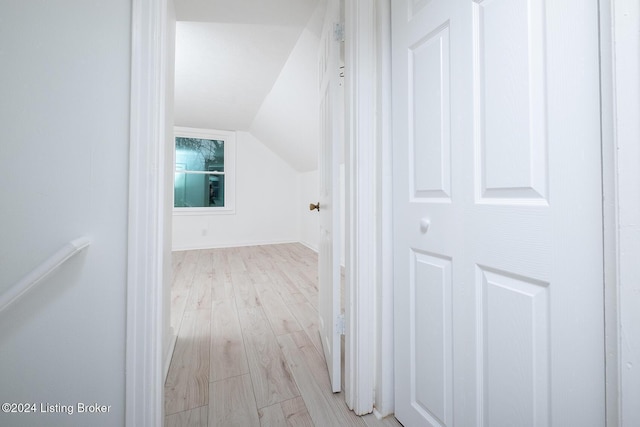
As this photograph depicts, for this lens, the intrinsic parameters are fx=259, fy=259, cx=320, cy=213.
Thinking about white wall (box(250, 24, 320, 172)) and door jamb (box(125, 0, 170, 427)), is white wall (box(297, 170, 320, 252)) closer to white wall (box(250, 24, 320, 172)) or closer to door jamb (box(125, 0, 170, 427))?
white wall (box(250, 24, 320, 172))

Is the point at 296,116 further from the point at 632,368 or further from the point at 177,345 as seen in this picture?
the point at 632,368

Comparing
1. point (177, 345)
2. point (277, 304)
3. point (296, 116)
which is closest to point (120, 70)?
point (177, 345)

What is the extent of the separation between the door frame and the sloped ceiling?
1065mm

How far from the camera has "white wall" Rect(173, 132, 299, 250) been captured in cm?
468

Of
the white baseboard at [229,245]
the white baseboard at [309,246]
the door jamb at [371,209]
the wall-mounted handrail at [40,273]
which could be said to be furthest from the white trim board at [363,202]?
the white baseboard at [229,245]

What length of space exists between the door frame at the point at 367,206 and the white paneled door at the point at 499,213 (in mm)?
32

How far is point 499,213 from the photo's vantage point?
66 cm

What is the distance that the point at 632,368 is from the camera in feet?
1.46

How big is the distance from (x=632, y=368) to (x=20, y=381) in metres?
1.40

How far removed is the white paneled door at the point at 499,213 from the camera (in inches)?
20.5

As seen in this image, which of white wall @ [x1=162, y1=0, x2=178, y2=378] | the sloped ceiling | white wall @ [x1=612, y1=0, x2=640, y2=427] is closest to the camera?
white wall @ [x1=612, y1=0, x2=640, y2=427]

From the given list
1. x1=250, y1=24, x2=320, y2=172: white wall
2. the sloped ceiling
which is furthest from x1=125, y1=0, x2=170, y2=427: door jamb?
x1=250, y1=24, x2=320, y2=172: white wall

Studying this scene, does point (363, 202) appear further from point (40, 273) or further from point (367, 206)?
point (40, 273)

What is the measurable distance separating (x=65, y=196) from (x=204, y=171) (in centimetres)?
438
